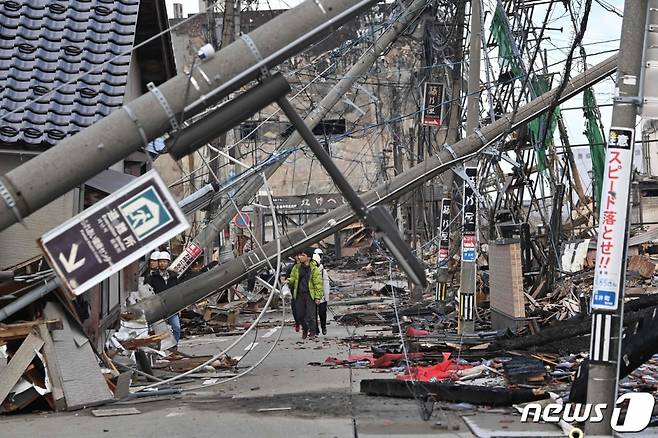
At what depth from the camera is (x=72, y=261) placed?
744 centimetres

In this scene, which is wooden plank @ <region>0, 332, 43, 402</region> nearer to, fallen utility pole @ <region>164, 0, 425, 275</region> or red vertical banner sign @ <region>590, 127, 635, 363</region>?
fallen utility pole @ <region>164, 0, 425, 275</region>

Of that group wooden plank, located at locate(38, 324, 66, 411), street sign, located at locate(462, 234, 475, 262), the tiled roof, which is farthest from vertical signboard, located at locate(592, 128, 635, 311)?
street sign, located at locate(462, 234, 475, 262)

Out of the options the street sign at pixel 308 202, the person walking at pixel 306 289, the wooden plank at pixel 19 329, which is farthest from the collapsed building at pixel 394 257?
the street sign at pixel 308 202

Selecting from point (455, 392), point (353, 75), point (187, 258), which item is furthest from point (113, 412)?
point (187, 258)

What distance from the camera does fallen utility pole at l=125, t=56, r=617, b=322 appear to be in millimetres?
15750

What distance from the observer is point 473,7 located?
22078mm

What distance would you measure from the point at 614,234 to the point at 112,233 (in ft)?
15.4

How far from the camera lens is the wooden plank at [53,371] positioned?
11.8m

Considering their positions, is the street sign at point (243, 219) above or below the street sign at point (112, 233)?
below

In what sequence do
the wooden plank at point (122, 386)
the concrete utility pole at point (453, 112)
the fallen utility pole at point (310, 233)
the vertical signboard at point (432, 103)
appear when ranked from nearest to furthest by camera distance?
the wooden plank at point (122, 386) → the fallen utility pole at point (310, 233) → the concrete utility pole at point (453, 112) → the vertical signboard at point (432, 103)

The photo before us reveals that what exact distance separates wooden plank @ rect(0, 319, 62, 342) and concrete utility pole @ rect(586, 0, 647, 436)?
20.6 feet

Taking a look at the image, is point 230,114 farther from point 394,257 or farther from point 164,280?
point 164,280

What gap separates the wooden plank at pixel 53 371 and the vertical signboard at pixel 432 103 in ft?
45.4

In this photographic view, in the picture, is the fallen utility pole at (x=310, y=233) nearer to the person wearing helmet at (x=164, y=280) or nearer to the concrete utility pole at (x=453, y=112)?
the person wearing helmet at (x=164, y=280)
